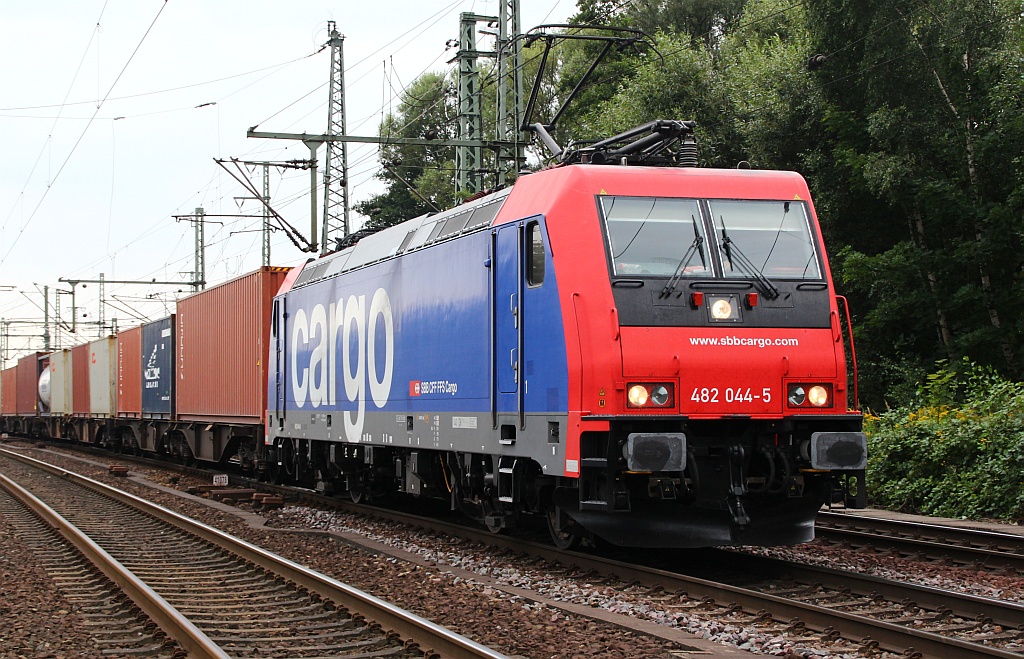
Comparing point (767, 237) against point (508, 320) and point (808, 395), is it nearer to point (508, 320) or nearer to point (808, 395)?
point (808, 395)

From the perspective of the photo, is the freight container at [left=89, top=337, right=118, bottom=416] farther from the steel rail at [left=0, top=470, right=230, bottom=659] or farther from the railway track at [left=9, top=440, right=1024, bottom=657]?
the railway track at [left=9, top=440, right=1024, bottom=657]

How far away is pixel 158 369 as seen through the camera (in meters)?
27.7

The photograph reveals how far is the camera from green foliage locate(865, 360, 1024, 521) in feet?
45.2

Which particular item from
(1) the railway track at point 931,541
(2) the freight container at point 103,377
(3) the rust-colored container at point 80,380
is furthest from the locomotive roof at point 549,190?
(3) the rust-colored container at point 80,380

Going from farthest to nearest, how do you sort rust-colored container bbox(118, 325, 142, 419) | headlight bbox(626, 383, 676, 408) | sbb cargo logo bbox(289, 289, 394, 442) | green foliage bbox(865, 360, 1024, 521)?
1. rust-colored container bbox(118, 325, 142, 419)
2. green foliage bbox(865, 360, 1024, 521)
3. sbb cargo logo bbox(289, 289, 394, 442)
4. headlight bbox(626, 383, 676, 408)

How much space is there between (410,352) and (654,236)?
13.2ft

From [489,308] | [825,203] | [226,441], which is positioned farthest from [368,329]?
[825,203]

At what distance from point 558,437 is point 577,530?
137 cm

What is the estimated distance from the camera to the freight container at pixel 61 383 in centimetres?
4016

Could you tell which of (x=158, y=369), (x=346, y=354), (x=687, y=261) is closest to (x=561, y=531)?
(x=687, y=261)

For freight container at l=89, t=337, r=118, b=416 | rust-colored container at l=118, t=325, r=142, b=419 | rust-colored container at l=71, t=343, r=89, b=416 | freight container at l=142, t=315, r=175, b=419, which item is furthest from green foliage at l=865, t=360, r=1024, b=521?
rust-colored container at l=71, t=343, r=89, b=416

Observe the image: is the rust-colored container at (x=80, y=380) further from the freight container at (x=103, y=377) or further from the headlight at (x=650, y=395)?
the headlight at (x=650, y=395)

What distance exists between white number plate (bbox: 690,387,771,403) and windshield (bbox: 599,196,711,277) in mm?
988

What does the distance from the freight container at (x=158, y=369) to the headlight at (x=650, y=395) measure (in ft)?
63.2
